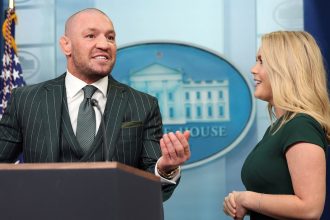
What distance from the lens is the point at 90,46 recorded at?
2383 millimetres

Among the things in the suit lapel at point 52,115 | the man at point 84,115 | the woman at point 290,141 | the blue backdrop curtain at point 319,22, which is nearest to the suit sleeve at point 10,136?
the man at point 84,115

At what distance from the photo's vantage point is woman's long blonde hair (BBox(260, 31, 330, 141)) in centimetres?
195

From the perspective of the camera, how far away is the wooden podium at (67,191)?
1326mm

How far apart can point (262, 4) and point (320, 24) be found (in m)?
0.37

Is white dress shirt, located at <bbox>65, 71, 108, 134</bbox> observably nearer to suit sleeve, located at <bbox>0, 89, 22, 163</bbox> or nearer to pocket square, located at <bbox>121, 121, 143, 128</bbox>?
pocket square, located at <bbox>121, 121, 143, 128</bbox>

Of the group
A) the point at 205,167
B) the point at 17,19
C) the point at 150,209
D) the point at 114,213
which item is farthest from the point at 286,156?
the point at 17,19

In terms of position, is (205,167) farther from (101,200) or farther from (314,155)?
(101,200)

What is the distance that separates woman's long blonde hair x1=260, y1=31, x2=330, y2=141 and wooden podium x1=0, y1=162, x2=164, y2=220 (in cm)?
78

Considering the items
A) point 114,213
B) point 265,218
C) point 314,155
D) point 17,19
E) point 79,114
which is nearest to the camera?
point 114,213

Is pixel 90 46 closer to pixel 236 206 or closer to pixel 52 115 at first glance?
pixel 52 115

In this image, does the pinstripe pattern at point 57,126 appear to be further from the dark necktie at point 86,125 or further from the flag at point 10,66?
the flag at point 10,66

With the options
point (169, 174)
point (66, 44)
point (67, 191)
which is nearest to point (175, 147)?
point (169, 174)

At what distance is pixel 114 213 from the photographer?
51.6 inches

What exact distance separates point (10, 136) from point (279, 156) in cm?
105
